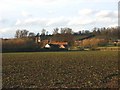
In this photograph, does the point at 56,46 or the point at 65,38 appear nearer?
the point at 56,46

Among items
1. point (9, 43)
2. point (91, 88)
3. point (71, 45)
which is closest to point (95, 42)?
point (71, 45)

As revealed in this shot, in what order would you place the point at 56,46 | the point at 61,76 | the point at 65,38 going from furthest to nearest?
the point at 65,38 < the point at 56,46 < the point at 61,76

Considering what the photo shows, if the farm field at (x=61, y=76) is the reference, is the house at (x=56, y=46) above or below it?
above

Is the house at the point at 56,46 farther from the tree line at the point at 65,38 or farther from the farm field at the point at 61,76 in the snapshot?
the farm field at the point at 61,76

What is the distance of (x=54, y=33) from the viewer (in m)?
141

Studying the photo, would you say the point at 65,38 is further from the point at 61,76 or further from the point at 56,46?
the point at 61,76

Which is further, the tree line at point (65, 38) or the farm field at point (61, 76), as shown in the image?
the tree line at point (65, 38)

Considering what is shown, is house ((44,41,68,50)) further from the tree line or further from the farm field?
the farm field

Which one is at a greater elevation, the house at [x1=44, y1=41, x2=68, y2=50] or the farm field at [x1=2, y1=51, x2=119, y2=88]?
the house at [x1=44, y1=41, x2=68, y2=50]

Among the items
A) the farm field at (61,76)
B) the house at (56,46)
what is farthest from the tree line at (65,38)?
the farm field at (61,76)

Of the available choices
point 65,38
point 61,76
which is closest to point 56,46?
point 65,38

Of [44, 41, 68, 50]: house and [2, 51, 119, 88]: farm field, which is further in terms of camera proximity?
[44, 41, 68, 50]: house

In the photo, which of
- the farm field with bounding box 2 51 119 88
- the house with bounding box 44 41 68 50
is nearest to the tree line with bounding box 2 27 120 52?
the house with bounding box 44 41 68 50

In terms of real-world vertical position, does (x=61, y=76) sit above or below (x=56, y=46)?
below
